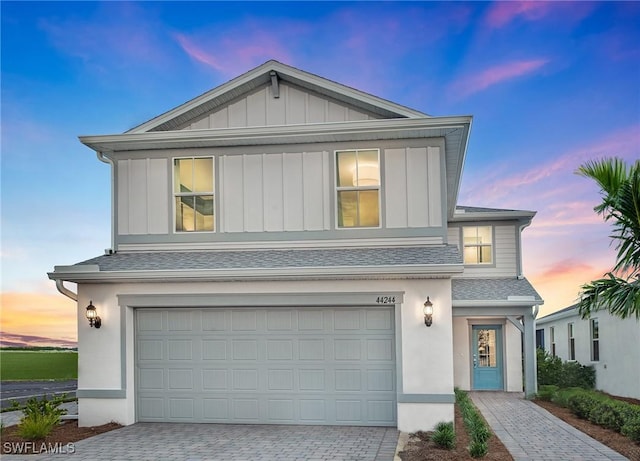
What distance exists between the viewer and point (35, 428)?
9820 millimetres

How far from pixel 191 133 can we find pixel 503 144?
1215 centimetres

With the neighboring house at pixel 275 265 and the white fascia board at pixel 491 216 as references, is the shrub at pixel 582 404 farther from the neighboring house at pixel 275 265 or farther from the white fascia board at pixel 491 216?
the white fascia board at pixel 491 216

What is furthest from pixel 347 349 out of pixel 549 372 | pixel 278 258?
pixel 549 372

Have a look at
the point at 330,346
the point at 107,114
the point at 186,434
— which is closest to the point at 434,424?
the point at 330,346

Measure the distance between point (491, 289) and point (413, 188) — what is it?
7101mm

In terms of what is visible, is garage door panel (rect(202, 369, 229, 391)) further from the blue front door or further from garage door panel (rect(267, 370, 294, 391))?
the blue front door

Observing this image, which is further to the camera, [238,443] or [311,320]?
[311,320]

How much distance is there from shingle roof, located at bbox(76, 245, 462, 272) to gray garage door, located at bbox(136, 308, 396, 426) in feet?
3.00

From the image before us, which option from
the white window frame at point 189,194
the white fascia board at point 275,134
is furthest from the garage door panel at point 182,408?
the white fascia board at point 275,134

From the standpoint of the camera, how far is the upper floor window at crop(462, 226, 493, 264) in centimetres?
1875

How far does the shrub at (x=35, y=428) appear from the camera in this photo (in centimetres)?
980

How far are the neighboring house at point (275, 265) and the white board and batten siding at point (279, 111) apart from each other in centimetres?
3

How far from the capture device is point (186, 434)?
10359 mm

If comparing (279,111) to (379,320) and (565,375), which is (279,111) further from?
(565,375)
